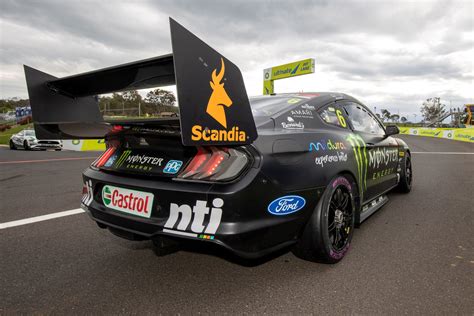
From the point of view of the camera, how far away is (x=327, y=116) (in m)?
2.88

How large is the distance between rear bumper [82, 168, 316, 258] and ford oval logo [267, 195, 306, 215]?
33 millimetres

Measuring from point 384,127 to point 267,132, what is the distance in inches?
106

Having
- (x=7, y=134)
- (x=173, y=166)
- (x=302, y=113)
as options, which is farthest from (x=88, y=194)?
(x=7, y=134)

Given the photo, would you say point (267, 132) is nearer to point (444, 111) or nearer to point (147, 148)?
point (147, 148)

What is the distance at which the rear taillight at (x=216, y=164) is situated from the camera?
1.94m

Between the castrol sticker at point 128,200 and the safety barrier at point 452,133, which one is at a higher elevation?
the castrol sticker at point 128,200

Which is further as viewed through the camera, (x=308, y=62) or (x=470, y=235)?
(x=308, y=62)

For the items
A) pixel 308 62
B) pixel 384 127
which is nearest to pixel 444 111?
pixel 308 62

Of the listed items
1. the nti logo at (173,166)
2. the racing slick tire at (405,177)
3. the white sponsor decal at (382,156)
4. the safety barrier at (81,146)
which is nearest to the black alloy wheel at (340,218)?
the white sponsor decal at (382,156)

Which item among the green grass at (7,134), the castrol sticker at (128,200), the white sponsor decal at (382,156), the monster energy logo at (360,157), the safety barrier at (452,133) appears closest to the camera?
the castrol sticker at (128,200)

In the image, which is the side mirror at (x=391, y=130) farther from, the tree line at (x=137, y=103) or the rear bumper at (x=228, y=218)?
the tree line at (x=137, y=103)

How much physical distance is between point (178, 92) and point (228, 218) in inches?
30.6

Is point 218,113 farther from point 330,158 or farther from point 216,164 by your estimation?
point 330,158

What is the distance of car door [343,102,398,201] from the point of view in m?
3.20
